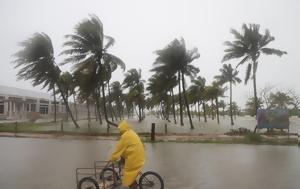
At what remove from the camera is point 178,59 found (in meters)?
38.8

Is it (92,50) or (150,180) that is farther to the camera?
(92,50)

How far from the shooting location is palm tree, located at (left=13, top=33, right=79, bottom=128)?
35.1 m

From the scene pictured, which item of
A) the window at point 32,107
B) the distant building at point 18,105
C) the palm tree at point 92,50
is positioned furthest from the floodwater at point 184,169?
the window at point 32,107

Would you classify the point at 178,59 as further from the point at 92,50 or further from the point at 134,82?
the point at 134,82

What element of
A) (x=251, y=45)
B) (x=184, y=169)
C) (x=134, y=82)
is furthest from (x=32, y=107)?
(x=184, y=169)

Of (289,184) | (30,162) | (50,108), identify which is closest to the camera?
(289,184)

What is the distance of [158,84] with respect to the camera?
4181 cm

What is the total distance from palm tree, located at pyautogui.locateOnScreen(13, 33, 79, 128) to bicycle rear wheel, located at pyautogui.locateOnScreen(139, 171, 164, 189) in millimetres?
30400

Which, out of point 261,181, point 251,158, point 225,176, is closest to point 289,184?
point 261,181

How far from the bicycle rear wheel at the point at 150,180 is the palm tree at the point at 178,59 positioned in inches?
1226

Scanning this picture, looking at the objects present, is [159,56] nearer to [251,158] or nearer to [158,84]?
[158,84]

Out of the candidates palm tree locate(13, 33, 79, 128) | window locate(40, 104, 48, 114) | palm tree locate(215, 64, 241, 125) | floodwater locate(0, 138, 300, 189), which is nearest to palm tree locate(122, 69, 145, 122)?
palm tree locate(215, 64, 241, 125)

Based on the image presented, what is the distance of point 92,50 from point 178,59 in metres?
10.7

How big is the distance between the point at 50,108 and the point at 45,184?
256ft
